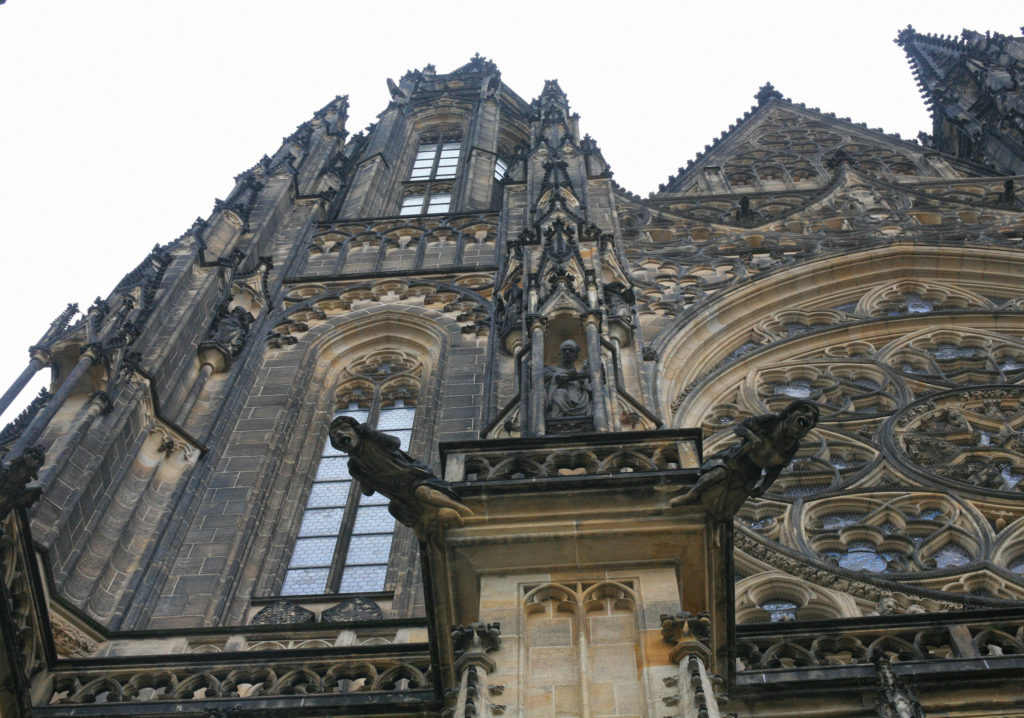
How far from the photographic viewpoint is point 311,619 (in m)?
11.3

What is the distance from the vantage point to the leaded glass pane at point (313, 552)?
12.6m

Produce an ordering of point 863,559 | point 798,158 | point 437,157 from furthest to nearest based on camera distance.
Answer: point 437,157 → point 798,158 → point 863,559

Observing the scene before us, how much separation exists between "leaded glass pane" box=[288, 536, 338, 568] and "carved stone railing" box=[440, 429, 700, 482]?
14.9 feet

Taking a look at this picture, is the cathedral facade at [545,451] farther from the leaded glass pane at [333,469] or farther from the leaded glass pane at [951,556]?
the leaded glass pane at [333,469]

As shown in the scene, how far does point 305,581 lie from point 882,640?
570 centimetres

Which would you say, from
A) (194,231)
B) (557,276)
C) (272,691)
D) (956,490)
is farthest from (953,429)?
(194,231)

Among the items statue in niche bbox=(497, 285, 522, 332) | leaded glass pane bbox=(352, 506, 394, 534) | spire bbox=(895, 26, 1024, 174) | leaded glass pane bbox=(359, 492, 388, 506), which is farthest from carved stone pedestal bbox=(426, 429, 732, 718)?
spire bbox=(895, 26, 1024, 174)

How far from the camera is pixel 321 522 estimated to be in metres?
13.4

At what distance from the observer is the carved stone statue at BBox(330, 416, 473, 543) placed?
762 centimetres

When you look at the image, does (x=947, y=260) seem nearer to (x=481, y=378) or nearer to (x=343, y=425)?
(x=481, y=378)

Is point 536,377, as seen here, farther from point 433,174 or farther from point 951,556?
point 433,174

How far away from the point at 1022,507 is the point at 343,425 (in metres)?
7.16

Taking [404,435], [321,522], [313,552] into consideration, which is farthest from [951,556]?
[404,435]

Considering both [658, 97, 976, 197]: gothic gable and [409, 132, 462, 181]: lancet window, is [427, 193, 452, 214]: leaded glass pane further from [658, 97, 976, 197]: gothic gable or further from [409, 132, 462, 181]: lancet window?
[658, 97, 976, 197]: gothic gable
